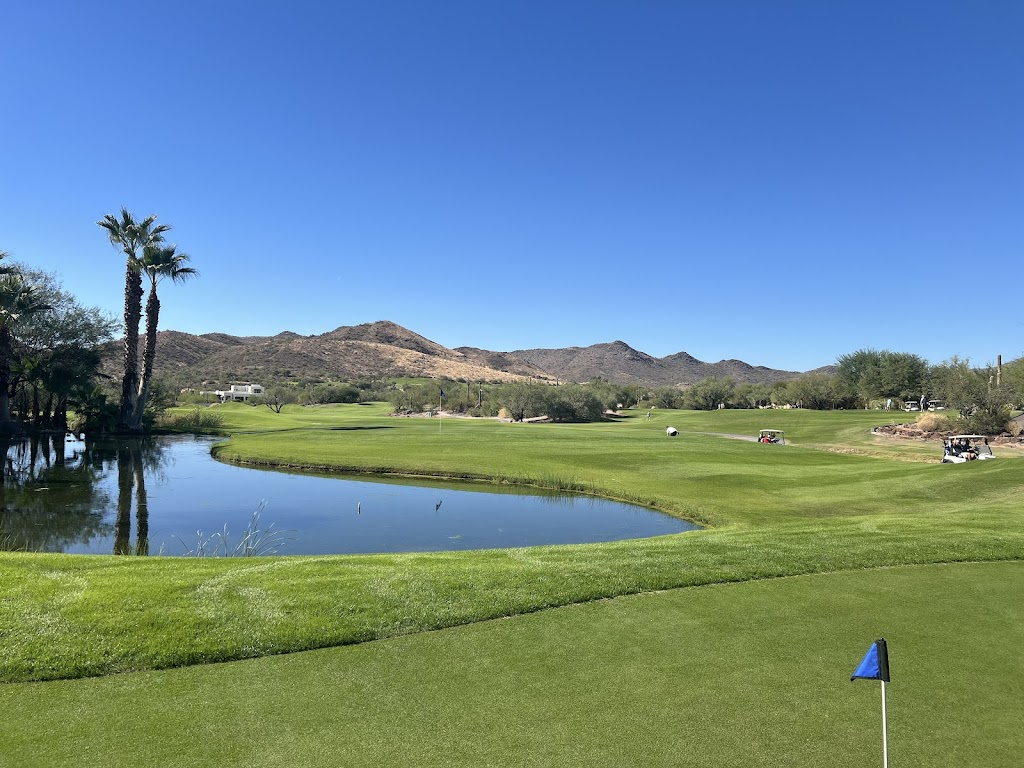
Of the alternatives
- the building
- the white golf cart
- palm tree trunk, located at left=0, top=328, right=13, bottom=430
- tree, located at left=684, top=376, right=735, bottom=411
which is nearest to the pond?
palm tree trunk, located at left=0, top=328, right=13, bottom=430

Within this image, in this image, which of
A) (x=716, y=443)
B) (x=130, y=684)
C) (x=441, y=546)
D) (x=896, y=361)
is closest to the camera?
(x=130, y=684)

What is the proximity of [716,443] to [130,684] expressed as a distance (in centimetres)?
3890

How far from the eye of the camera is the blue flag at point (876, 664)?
12.1 ft

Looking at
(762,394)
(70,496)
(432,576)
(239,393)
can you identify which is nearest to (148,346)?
(70,496)

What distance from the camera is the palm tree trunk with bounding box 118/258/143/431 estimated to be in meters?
41.1

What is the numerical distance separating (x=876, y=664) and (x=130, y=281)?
46.2 metres

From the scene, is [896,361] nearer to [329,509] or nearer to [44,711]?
[329,509]

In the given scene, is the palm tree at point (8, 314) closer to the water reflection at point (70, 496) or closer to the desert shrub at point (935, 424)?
the water reflection at point (70, 496)

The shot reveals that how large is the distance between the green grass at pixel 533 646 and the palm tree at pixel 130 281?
37.1 meters

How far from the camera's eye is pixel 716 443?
134ft

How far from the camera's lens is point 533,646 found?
6.34 m

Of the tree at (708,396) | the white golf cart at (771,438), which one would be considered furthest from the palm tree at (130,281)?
the tree at (708,396)

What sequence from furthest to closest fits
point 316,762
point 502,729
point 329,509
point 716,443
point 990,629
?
point 716,443 < point 329,509 < point 990,629 < point 502,729 < point 316,762

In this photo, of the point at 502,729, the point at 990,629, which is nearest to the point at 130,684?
the point at 502,729
